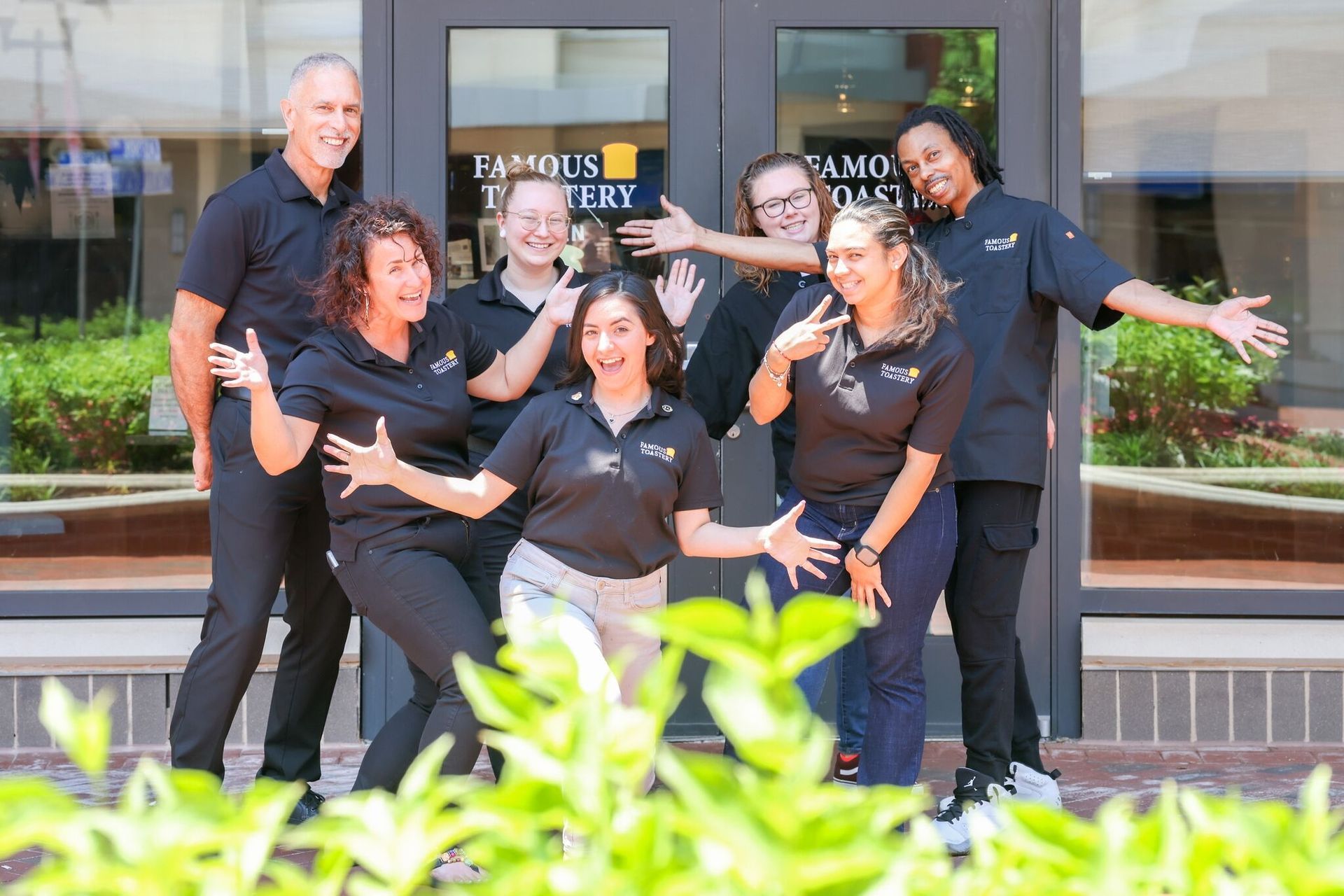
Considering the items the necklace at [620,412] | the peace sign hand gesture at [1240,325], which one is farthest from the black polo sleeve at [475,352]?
the peace sign hand gesture at [1240,325]

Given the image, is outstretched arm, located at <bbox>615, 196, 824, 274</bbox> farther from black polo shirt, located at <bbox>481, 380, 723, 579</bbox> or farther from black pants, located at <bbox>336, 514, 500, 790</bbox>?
black pants, located at <bbox>336, 514, 500, 790</bbox>

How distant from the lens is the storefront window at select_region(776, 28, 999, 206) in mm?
4637

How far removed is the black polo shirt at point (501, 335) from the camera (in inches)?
145

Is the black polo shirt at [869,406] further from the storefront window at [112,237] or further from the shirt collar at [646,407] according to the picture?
the storefront window at [112,237]

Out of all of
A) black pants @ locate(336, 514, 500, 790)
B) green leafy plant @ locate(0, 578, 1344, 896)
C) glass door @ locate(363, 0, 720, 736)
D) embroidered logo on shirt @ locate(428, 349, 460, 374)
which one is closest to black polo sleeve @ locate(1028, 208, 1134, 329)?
glass door @ locate(363, 0, 720, 736)

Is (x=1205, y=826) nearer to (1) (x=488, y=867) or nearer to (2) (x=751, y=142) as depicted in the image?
(1) (x=488, y=867)

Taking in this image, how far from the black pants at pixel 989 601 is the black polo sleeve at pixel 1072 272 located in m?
0.48

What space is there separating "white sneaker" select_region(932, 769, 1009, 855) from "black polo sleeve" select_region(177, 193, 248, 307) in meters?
2.21

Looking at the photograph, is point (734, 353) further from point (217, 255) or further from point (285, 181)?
point (217, 255)

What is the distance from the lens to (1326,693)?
4.55 meters

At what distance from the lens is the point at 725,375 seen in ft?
12.4

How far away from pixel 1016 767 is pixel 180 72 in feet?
11.8

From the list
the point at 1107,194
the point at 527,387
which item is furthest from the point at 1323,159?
the point at 527,387

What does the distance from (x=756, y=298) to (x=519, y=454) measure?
0.93m
